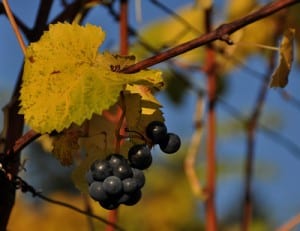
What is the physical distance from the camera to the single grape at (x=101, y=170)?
68 cm

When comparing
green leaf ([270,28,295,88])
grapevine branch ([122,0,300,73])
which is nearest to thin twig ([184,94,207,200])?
green leaf ([270,28,295,88])

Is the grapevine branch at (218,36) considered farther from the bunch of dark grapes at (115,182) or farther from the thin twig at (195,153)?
the thin twig at (195,153)

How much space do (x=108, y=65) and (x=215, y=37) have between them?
9 cm

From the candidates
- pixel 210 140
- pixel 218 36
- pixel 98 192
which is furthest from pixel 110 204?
pixel 210 140

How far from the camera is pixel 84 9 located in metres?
1.02

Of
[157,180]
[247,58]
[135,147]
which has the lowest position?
[135,147]

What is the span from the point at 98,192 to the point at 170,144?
0.07 metres

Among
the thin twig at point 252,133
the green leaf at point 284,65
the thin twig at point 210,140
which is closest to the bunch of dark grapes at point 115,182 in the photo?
the green leaf at point 284,65

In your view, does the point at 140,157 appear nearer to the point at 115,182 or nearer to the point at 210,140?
the point at 115,182

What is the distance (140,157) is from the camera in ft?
2.23

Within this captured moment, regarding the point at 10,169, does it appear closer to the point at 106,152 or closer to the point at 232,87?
the point at 106,152

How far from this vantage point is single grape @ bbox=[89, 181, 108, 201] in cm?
67

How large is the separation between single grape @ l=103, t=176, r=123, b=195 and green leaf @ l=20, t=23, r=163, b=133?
0.16ft

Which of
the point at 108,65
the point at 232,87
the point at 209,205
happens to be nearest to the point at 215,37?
the point at 108,65
